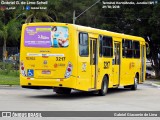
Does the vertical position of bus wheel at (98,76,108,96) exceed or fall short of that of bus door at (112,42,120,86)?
it falls short

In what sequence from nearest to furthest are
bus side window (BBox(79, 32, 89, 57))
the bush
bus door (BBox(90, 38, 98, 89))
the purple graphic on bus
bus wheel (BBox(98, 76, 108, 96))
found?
the purple graphic on bus < bus side window (BBox(79, 32, 89, 57)) < bus door (BBox(90, 38, 98, 89)) < bus wheel (BBox(98, 76, 108, 96)) < the bush

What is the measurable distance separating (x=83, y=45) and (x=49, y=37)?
1.53 metres

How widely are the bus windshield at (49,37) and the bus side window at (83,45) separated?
2.29 feet

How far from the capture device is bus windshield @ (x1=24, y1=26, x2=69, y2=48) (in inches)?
752

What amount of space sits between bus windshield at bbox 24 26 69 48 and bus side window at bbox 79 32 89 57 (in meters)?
0.70

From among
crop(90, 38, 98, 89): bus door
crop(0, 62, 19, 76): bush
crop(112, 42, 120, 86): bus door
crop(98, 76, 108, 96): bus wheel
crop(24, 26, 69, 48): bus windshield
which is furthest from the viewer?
crop(0, 62, 19, 76): bush

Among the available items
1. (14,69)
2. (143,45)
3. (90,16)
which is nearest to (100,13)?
(90,16)

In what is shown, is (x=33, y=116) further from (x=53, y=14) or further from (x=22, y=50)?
(x=53, y=14)

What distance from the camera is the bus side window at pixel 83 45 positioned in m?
19.5

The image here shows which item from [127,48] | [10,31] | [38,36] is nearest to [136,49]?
[127,48]

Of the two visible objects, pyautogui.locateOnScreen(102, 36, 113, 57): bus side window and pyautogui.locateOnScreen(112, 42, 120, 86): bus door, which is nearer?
pyautogui.locateOnScreen(102, 36, 113, 57): bus side window

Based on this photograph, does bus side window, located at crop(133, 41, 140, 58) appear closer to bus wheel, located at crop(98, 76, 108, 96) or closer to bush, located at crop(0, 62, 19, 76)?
bus wheel, located at crop(98, 76, 108, 96)

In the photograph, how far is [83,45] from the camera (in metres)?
19.7

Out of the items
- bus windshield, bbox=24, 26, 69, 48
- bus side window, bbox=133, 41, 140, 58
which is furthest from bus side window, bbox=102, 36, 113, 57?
bus side window, bbox=133, 41, 140, 58
